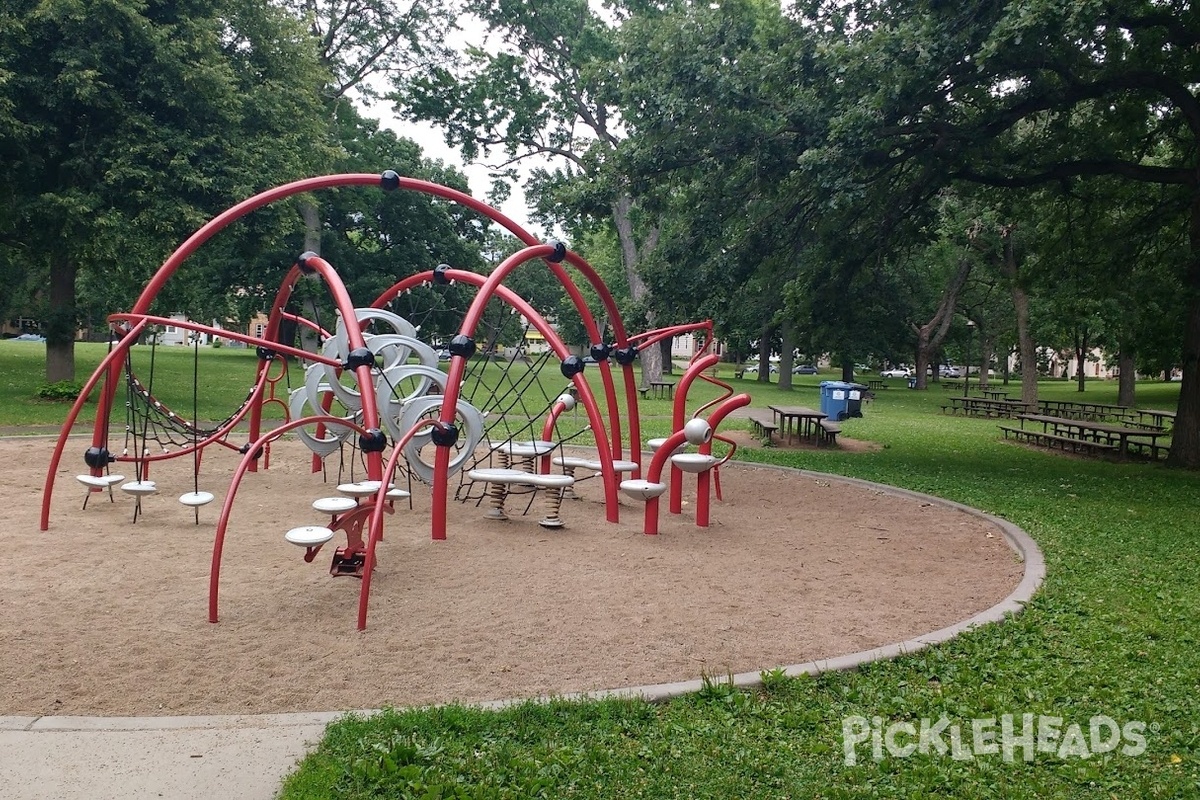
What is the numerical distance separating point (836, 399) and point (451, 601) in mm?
15423

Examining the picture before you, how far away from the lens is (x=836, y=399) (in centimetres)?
1956

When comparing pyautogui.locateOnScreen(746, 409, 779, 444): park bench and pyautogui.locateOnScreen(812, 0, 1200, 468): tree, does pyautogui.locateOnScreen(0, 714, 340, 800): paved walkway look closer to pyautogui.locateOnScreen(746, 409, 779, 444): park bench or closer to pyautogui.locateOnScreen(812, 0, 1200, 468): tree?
pyautogui.locateOnScreen(812, 0, 1200, 468): tree

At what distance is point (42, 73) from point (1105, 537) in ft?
61.7

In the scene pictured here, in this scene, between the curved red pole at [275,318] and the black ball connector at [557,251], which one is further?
the curved red pole at [275,318]

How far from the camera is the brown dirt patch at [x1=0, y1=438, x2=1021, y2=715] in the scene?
4230mm

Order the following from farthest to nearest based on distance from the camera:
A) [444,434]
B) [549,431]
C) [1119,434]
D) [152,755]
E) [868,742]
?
1. [1119,434]
2. [549,431]
3. [444,434]
4. [868,742]
5. [152,755]

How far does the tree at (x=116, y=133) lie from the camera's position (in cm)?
1562

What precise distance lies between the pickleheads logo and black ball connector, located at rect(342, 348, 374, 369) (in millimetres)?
4524

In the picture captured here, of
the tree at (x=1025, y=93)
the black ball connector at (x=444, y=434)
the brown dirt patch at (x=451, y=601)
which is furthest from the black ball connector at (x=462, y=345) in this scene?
the tree at (x=1025, y=93)

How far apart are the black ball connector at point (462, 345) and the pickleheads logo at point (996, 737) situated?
4.40 metres

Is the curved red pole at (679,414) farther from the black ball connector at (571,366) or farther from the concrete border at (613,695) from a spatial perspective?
the concrete border at (613,695)

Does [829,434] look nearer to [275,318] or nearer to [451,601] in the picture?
[275,318]

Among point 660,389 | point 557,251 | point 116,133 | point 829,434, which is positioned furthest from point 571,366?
point 660,389

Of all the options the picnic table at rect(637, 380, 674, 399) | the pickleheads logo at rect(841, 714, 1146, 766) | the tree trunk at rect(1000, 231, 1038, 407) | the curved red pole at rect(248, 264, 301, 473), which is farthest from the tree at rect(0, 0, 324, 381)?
the tree trunk at rect(1000, 231, 1038, 407)
